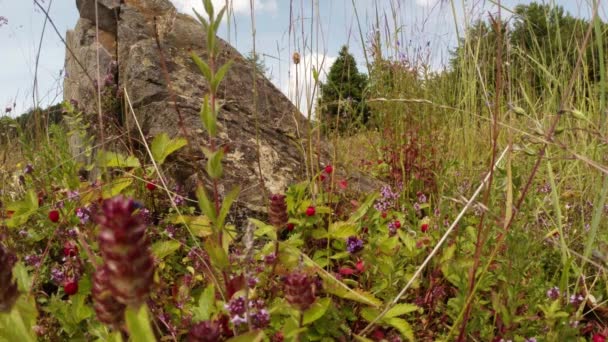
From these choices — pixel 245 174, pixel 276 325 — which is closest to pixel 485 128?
pixel 245 174

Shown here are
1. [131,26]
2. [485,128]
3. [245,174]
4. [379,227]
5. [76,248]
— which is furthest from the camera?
[485,128]

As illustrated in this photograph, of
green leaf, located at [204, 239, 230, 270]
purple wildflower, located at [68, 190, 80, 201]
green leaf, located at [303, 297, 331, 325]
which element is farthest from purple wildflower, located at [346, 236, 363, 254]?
purple wildflower, located at [68, 190, 80, 201]

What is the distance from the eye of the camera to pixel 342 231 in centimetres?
160

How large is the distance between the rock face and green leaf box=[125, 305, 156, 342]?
4.90 ft

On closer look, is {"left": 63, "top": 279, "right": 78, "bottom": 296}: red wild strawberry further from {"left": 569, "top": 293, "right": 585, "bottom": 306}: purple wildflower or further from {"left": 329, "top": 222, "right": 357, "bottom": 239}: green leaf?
{"left": 569, "top": 293, "right": 585, "bottom": 306}: purple wildflower

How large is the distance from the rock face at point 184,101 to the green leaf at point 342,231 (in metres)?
0.55

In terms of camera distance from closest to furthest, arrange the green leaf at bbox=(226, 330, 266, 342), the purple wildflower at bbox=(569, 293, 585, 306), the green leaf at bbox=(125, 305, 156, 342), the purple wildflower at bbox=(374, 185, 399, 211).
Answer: the green leaf at bbox=(125, 305, 156, 342) → the green leaf at bbox=(226, 330, 266, 342) → the purple wildflower at bbox=(569, 293, 585, 306) → the purple wildflower at bbox=(374, 185, 399, 211)

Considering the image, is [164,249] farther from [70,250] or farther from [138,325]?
[138,325]

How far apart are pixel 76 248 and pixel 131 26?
2.23m

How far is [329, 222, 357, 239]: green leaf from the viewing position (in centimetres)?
158

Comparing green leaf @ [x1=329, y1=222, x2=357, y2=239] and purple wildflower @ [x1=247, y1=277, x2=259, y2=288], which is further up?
green leaf @ [x1=329, y1=222, x2=357, y2=239]

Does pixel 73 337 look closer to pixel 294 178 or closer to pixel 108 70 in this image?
pixel 294 178

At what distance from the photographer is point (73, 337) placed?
1275 mm

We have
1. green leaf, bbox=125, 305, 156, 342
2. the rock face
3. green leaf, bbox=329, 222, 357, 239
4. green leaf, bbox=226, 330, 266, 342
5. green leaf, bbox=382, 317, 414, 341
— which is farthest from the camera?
the rock face
